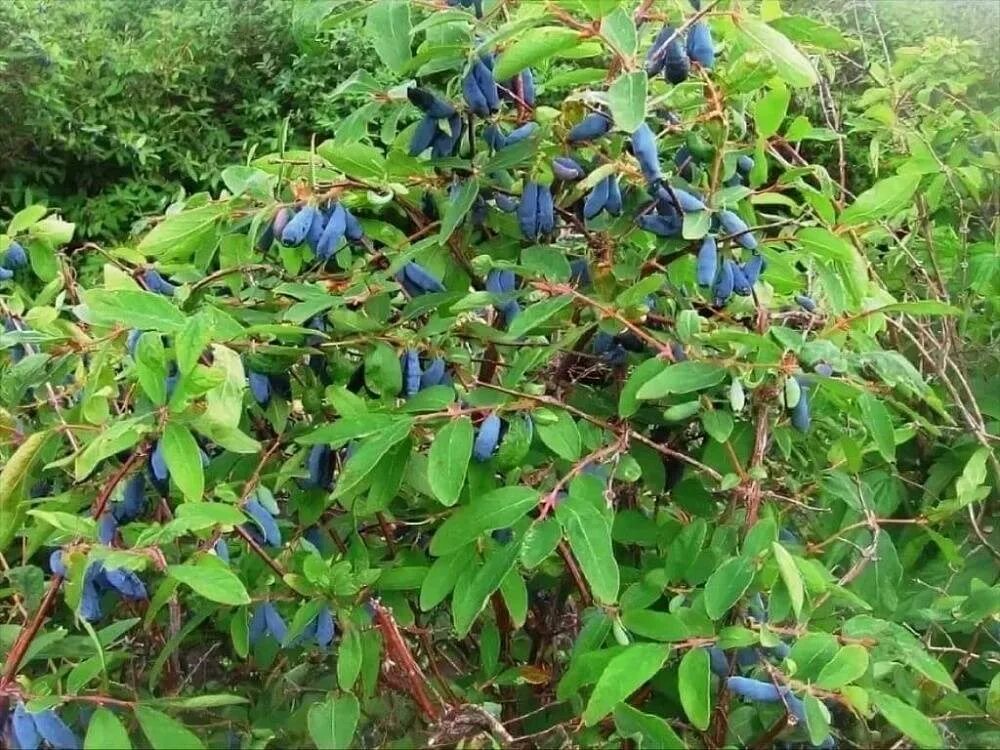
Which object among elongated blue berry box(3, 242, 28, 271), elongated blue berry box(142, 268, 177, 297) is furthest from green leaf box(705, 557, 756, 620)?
elongated blue berry box(3, 242, 28, 271)

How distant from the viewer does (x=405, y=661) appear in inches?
34.6

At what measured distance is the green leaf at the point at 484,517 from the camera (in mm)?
854

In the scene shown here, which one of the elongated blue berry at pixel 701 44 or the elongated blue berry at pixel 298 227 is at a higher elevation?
the elongated blue berry at pixel 701 44

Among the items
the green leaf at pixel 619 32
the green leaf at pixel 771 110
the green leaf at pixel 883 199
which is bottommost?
the green leaf at pixel 883 199

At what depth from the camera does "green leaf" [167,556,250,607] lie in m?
0.77

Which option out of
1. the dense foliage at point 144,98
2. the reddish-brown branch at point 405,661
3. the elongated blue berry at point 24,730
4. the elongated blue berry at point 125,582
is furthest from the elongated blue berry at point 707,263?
the dense foliage at point 144,98

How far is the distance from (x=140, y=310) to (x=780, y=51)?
1.97ft

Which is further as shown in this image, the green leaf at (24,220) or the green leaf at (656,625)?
the green leaf at (24,220)

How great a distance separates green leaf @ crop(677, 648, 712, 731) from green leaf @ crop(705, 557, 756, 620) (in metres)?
0.04

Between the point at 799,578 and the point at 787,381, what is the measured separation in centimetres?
21

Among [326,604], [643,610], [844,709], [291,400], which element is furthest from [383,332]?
[844,709]

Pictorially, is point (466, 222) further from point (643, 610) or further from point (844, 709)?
point (844, 709)

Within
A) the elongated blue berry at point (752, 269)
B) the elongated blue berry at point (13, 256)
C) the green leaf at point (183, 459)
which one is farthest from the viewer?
the elongated blue berry at point (13, 256)

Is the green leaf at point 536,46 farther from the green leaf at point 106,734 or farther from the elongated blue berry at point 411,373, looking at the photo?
the green leaf at point 106,734
